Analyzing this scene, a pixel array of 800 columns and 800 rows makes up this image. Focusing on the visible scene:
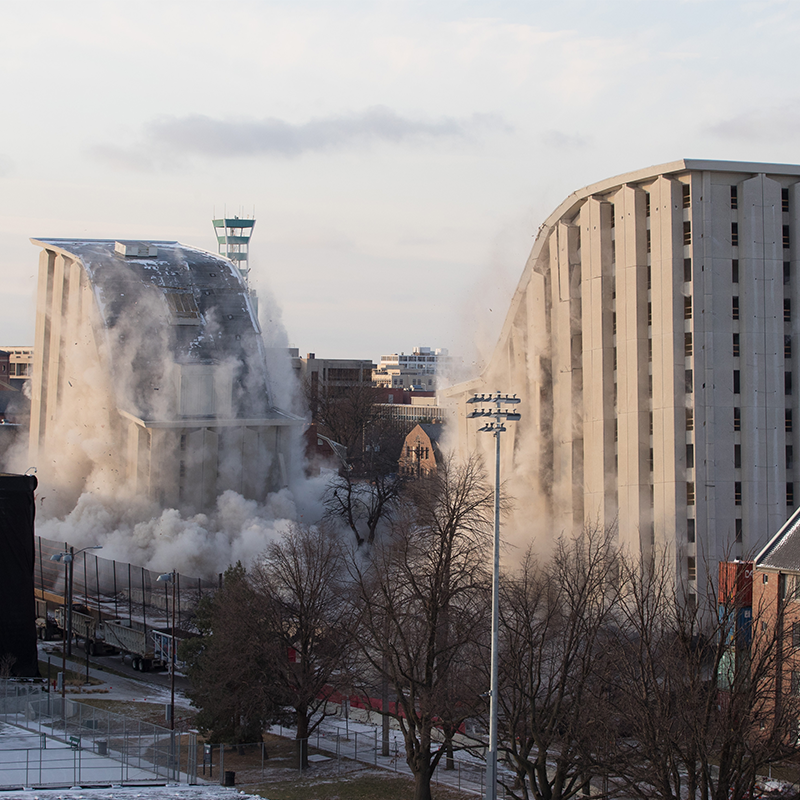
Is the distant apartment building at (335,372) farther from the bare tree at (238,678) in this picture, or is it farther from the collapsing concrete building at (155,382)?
the bare tree at (238,678)

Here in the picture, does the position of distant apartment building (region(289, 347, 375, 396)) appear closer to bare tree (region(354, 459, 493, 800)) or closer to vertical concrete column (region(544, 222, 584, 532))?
vertical concrete column (region(544, 222, 584, 532))

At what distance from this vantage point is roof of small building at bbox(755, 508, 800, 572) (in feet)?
106

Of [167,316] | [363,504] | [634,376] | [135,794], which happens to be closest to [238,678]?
[135,794]

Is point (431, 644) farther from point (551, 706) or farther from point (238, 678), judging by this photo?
point (238, 678)

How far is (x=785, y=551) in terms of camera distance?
32.7 m

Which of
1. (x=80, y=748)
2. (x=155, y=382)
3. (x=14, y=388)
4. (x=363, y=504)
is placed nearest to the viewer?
(x=80, y=748)

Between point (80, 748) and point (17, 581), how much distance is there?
1707 centimetres

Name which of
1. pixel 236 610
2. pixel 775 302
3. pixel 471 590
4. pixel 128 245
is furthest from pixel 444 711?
pixel 128 245

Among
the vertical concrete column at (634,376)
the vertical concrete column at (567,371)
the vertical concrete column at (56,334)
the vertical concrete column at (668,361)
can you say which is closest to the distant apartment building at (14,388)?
the vertical concrete column at (56,334)

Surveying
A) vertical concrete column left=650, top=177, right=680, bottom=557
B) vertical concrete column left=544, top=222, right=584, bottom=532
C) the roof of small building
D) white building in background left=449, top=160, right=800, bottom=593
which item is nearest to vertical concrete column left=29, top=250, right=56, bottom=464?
vertical concrete column left=544, top=222, right=584, bottom=532

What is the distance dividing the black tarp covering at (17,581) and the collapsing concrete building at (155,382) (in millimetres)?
19103

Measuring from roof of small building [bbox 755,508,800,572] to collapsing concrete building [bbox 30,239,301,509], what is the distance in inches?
1524

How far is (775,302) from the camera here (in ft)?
139

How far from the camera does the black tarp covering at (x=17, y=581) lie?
4294cm
